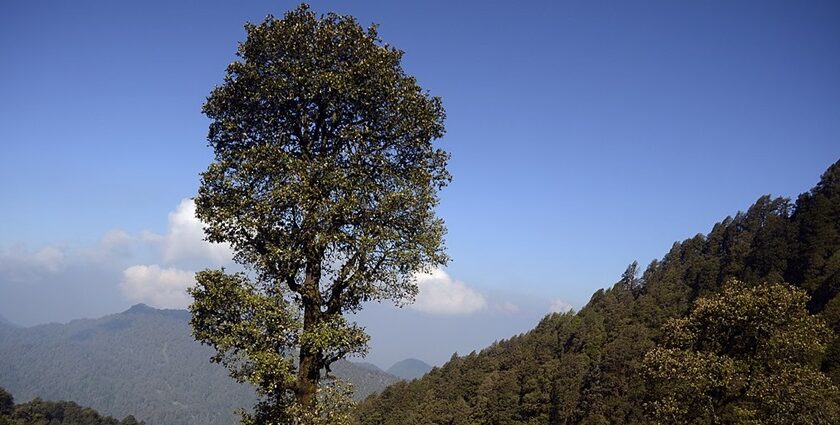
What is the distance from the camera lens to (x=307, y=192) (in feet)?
47.0

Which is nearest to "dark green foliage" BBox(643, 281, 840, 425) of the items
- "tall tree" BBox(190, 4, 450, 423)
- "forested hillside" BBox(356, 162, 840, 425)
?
"tall tree" BBox(190, 4, 450, 423)

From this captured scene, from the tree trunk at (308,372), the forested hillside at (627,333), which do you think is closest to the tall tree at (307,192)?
the tree trunk at (308,372)

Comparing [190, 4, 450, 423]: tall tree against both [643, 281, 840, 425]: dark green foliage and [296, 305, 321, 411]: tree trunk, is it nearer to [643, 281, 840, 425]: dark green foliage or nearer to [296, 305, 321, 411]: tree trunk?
[296, 305, 321, 411]: tree trunk

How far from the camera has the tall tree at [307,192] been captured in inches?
550

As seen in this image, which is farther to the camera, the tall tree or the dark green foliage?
the dark green foliage

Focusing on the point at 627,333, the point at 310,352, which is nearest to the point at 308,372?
the point at 310,352

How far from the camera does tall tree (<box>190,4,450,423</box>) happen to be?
45.8ft

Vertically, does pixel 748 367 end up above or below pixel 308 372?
above

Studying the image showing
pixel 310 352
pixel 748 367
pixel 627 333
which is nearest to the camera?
pixel 310 352

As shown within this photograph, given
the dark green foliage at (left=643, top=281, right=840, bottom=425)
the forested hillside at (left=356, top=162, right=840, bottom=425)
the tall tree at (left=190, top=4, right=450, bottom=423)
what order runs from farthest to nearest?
1. the forested hillside at (left=356, top=162, right=840, bottom=425)
2. the dark green foliage at (left=643, top=281, right=840, bottom=425)
3. the tall tree at (left=190, top=4, right=450, bottom=423)

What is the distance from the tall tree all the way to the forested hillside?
3240 inches

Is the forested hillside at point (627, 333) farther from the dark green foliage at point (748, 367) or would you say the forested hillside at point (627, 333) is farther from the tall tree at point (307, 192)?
the tall tree at point (307, 192)

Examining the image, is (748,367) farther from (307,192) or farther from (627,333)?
(627,333)

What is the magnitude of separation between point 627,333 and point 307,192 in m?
144
